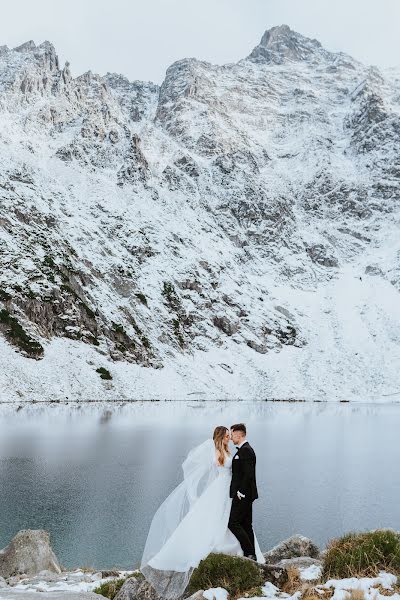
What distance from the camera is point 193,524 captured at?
1093cm

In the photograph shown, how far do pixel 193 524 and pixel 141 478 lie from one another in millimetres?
29006

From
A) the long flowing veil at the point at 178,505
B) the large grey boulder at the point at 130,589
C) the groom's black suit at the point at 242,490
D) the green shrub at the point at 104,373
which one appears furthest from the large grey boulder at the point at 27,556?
the green shrub at the point at 104,373

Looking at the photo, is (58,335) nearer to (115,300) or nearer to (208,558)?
(115,300)

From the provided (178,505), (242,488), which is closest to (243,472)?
(242,488)

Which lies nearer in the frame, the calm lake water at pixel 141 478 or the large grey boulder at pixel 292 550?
the large grey boulder at pixel 292 550

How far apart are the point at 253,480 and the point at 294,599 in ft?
8.95

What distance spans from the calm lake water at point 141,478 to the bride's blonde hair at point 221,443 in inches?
499

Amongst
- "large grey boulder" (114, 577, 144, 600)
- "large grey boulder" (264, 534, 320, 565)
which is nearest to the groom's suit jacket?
"large grey boulder" (114, 577, 144, 600)

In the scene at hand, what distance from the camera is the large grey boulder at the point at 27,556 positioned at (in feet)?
59.5

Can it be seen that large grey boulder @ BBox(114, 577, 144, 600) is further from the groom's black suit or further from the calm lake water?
the calm lake water

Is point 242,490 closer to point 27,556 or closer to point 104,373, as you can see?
point 27,556

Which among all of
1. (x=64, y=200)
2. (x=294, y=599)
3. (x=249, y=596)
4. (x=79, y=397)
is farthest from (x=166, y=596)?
(x=64, y=200)

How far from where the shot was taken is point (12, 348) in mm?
106750

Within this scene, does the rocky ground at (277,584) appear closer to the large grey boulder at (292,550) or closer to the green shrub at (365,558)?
the large grey boulder at (292,550)
